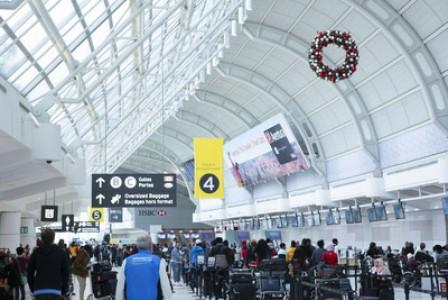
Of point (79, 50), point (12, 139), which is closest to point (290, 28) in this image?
point (79, 50)

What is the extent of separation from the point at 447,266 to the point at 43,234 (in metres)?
11.1

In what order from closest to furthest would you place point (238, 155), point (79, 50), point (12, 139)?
point (12, 139), point (79, 50), point (238, 155)

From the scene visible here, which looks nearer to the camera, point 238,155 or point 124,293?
point 124,293

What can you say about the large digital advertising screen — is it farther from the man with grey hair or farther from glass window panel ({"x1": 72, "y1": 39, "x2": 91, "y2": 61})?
the man with grey hair

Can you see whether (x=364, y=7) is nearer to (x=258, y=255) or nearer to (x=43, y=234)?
(x=258, y=255)

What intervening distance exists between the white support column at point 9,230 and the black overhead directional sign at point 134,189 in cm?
907

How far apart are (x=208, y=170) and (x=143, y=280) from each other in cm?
2032

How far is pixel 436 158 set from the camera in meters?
28.1

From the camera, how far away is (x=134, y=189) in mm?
24312

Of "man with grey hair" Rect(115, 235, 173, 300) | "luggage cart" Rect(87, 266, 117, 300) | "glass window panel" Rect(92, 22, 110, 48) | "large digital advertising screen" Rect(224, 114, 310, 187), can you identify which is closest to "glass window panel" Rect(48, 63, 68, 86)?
"glass window panel" Rect(92, 22, 110, 48)

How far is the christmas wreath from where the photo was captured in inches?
814

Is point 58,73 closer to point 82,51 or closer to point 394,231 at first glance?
point 82,51

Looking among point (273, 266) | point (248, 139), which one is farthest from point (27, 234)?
point (273, 266)

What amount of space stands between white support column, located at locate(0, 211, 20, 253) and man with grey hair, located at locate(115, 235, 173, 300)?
2535 cm
